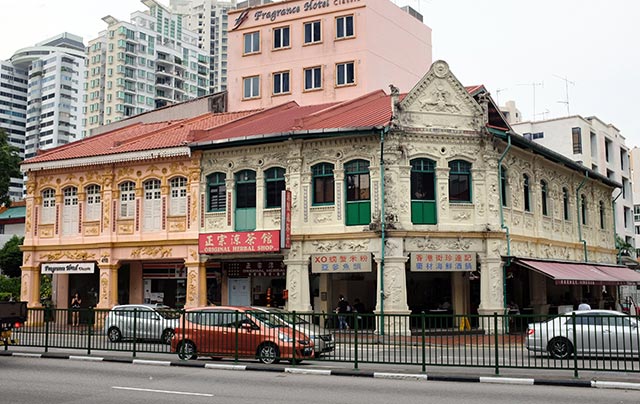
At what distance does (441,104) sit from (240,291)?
11.7 meters

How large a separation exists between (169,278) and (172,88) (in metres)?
94.4

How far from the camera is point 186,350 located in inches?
687

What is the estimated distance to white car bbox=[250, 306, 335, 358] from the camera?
16672 mm

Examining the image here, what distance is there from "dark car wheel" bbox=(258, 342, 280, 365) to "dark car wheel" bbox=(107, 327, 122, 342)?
14.7 ft

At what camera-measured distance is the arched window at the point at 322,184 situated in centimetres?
2734

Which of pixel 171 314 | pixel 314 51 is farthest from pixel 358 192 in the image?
pixel 314 51

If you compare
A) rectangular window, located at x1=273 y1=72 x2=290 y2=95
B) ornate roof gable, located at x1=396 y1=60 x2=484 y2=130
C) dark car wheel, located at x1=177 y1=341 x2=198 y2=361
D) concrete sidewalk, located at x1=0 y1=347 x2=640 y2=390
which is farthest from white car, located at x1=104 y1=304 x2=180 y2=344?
rectangular window, located at x1=273 y1=72 x2=290 y2=95

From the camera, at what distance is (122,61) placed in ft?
368

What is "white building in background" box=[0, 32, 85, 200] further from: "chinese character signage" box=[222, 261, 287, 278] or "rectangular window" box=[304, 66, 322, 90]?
"chinese character signage" box=[222, 261, 287, 278]

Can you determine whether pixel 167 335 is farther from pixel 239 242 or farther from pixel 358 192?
pixel 358 192

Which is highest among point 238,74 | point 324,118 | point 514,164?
point 238,74

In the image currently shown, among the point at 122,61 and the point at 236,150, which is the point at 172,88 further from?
the point at 236,150

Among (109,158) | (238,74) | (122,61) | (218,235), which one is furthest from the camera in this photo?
(122,61)

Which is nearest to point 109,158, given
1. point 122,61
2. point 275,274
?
point 275,274
